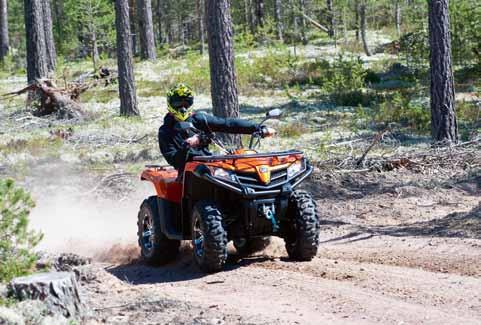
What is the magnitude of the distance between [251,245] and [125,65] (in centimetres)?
1257

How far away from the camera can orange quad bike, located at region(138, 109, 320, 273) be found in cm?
810

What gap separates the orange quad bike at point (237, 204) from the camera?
26.6ft

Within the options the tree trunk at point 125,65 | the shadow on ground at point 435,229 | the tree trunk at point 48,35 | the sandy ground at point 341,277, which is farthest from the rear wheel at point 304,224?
the tree trunk at point 48,35

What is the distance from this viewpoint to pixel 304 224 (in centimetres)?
838

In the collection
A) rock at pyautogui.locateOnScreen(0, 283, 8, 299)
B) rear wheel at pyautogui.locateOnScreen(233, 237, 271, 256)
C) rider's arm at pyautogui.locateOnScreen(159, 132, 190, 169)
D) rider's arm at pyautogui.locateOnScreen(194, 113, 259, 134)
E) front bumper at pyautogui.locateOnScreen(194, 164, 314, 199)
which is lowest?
rear wheel at pyautogui.locateOnScreen(233, 237, 271, 256)

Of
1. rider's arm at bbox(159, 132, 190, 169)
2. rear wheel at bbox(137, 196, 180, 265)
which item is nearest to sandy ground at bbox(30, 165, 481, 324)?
rear wheel at bbox(137, 196, 180, 265)

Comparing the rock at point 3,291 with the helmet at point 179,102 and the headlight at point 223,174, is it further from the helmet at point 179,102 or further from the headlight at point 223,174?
the helmet at point 179,102

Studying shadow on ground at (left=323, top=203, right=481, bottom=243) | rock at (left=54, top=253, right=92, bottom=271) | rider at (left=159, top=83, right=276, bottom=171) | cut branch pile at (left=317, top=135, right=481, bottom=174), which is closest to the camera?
rock at (left=54, top=253, right=92, bottom=271)

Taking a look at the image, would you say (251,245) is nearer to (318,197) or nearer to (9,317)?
(318,197)

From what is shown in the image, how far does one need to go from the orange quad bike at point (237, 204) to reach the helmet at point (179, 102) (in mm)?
206

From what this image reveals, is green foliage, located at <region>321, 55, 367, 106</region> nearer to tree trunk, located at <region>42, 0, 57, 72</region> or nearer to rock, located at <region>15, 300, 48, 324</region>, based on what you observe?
tree trunk, located at <region>42, 0, 57, 72</region>

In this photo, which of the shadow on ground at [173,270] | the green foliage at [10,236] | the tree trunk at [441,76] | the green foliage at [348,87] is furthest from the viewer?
the green foliage at [348,87]

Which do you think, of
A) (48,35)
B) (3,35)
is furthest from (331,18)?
(3,35)

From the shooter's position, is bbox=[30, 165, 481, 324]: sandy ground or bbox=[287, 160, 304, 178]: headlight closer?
bbox=[30, 165, 481, 324]: sandy ground
